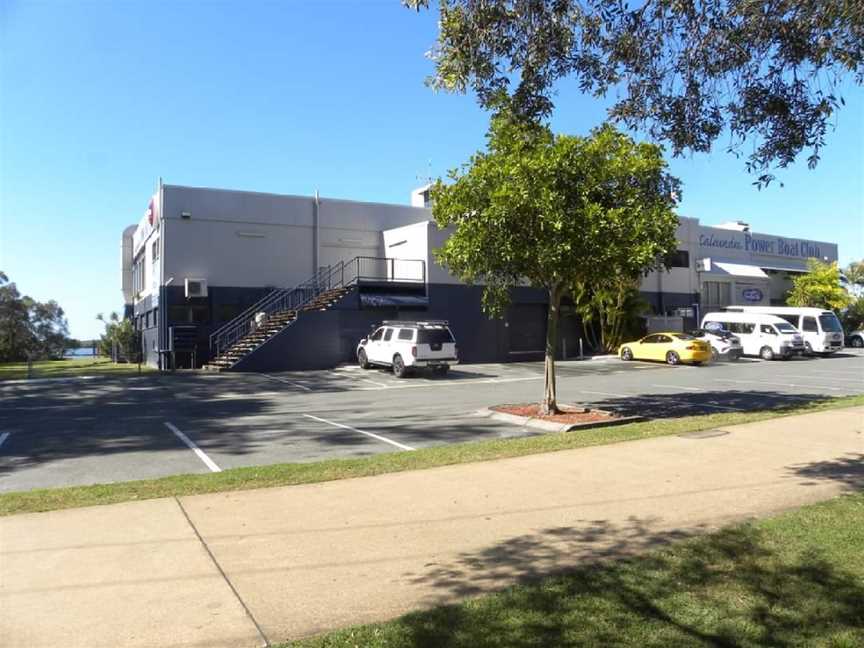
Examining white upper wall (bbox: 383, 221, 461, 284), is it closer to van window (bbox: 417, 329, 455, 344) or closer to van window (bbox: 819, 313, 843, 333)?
van window (bbox: 417, 329, 455, 344)

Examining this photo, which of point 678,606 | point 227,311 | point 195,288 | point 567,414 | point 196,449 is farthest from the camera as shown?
point 227,311

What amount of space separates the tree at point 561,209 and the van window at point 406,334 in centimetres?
1095

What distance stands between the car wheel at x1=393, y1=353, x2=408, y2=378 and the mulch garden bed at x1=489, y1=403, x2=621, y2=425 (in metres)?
10.0

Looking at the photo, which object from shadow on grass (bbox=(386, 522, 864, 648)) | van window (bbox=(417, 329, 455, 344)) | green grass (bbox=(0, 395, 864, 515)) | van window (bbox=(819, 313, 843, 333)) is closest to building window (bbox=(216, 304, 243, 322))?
van window (bbox=(417, 329, 455, 344))

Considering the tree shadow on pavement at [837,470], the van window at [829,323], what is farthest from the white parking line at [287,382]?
the van window at [829,323]

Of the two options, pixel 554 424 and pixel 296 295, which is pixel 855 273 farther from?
pixel 554 424

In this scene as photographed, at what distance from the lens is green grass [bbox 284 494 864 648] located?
3842mm

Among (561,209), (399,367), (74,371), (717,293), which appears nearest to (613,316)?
(717,293)

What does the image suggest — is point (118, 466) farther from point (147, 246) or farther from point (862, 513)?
point (147, 246)

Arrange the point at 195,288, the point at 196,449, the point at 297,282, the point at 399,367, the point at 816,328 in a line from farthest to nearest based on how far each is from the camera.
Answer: the point at 816,328 < the point at 297,282 < the point at 195,288 < the point at 399,367 < the point at 196,449

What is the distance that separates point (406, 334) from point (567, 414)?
12.0 meters

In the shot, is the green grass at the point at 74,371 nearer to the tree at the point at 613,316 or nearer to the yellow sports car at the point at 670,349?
the tree at the point at 613,316

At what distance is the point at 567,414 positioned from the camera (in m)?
13.0

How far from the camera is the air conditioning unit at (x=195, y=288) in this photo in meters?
27.5
